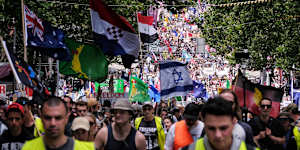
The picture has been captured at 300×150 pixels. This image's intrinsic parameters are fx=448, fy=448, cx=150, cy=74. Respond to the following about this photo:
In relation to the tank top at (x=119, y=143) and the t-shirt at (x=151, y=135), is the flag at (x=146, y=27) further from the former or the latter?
the tank top at (x=119, y=143)

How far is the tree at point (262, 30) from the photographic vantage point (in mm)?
25203

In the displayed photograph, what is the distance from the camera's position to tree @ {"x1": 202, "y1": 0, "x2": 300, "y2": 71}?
25.2m

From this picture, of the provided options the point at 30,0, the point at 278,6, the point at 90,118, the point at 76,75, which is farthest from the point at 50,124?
the point at 278,6

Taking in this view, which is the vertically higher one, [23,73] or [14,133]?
[23,73]

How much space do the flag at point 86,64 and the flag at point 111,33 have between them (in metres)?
0.77

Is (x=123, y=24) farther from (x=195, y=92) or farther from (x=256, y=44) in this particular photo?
(x=256, y=44)

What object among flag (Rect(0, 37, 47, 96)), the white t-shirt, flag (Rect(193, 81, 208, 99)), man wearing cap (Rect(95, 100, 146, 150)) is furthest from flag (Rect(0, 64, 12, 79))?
flag (Rect(193, 81, 208, 99))

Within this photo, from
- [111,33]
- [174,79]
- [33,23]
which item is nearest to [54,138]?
[111,33]

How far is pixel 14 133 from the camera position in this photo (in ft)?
18.7

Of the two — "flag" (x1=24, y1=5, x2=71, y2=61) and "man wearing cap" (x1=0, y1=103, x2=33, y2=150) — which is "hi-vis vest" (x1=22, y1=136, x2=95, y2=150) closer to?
"man wearing cap" (x1=0, y1=103, x2=33, y2=150)

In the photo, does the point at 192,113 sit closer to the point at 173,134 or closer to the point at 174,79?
the point at 173,134

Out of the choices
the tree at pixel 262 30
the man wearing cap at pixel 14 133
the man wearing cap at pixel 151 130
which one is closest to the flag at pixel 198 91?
the tree at pixel 262 30

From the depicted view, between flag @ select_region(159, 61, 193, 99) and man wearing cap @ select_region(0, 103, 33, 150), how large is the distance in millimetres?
5220

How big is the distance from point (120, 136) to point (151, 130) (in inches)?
93.6
